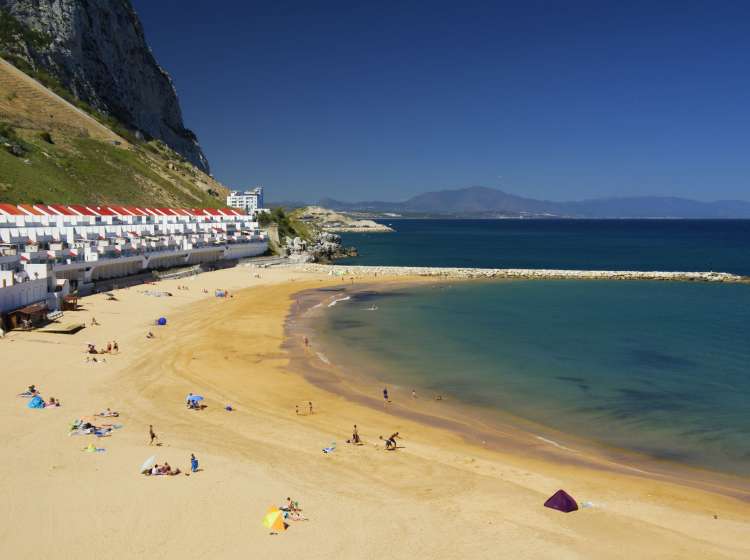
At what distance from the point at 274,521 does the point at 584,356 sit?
3149 centimetres

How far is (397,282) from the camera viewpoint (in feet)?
280

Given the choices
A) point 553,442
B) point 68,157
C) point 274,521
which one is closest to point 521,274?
point 553,442

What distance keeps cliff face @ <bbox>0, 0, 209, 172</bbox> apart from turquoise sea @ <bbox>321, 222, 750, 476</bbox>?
3741 inches

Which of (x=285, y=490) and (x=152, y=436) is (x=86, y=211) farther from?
(x=285, y=490)

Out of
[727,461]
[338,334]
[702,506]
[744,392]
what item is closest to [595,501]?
[702,506]

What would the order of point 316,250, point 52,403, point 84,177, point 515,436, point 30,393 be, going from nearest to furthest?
point 52,403 → point 515,436 → point 30,393 → point 84,177 → point 316,250

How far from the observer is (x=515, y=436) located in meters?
28.5

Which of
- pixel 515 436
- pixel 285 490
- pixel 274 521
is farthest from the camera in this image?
pixel 515 436

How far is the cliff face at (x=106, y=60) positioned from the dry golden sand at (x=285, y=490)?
4455 inches

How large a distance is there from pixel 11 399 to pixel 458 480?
20.6m

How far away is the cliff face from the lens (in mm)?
124375

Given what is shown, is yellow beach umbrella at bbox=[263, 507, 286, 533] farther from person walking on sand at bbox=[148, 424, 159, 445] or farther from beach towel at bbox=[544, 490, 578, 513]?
beach towel at bbox=[544, 490, 578, 513]

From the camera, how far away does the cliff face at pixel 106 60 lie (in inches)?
4897

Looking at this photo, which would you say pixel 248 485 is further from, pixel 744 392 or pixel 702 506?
pixel 744 392
